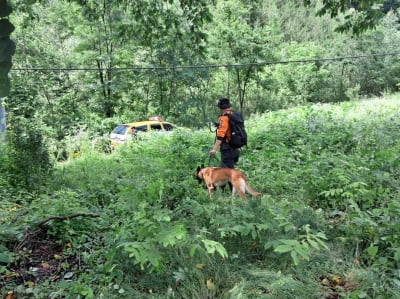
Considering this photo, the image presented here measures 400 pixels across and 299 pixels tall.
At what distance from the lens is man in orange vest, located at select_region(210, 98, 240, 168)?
5668 mm

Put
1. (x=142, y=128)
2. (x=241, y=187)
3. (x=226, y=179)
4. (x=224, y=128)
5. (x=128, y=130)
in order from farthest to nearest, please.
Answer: (x=142, y=128), (x=128, y=130), (x=224, y=128), (x=226, y=179), (x=241, y=187)

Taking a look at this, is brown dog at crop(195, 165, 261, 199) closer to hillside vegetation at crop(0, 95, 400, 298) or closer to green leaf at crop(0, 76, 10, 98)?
hillside vegetation at crop(0, 95, 400, 298)

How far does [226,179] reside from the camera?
5.18m

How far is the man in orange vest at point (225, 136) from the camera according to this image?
5.67m

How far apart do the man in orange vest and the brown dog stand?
1.90 feet

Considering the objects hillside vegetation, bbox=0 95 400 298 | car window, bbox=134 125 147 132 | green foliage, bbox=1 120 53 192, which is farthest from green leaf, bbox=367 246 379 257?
car window, bbox=134 125 147 132

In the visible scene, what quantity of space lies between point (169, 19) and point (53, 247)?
3.95 m

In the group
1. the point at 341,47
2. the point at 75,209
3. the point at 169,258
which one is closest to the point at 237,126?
the point at 75,209

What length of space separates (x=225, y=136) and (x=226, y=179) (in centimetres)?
84

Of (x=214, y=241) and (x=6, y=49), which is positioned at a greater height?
(x=6, y=49)

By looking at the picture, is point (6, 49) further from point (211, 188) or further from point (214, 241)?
point (211, 188)

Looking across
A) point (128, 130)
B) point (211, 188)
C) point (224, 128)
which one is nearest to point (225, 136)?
point (224, 128)

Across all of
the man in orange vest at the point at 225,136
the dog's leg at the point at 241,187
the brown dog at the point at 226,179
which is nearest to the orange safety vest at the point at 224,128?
the man in orange vest at the point at 225,136

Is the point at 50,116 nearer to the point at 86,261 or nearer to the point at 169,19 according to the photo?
the point at 169,19
